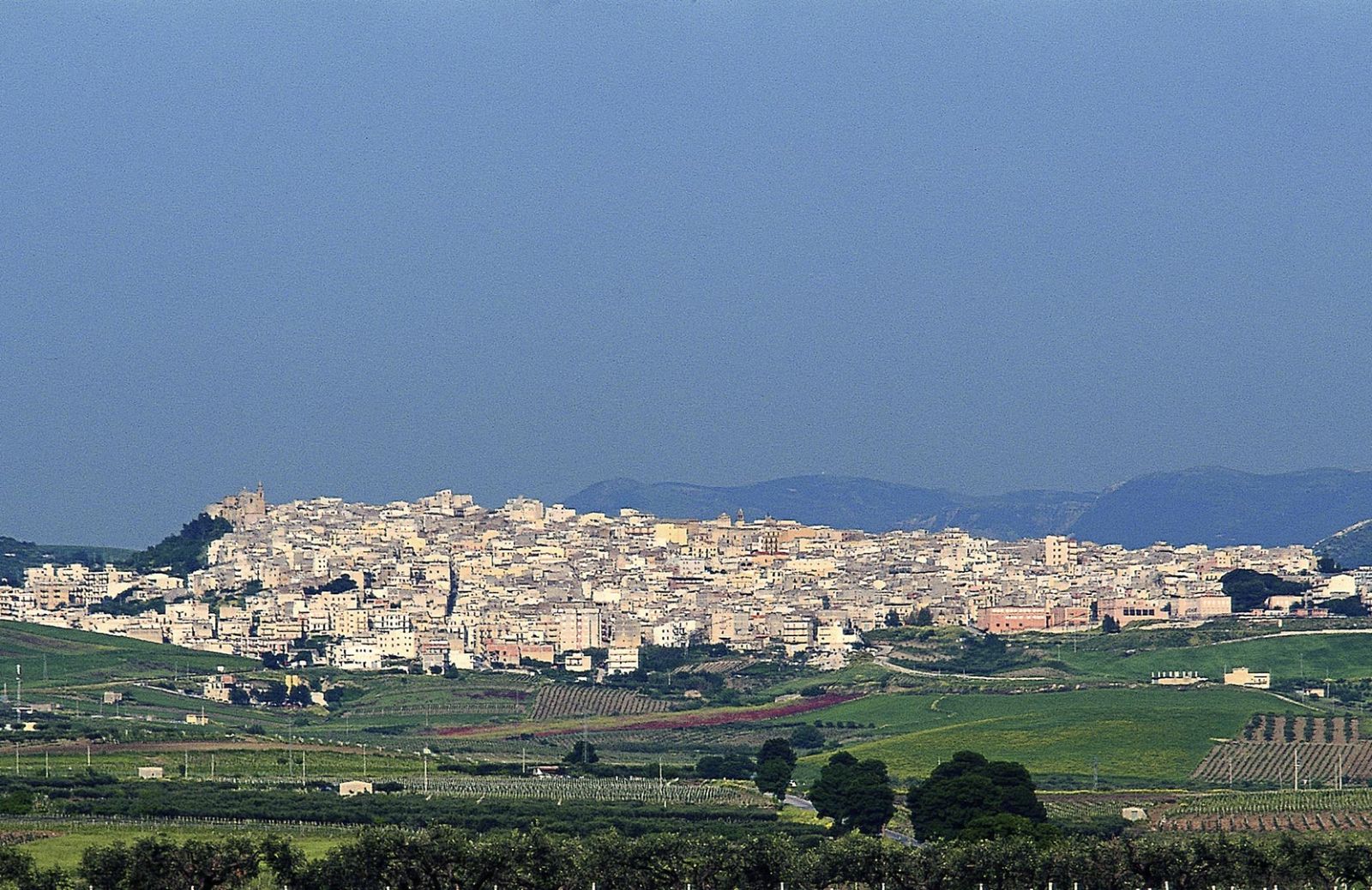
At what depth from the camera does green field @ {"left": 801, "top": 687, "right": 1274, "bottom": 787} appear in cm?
8719

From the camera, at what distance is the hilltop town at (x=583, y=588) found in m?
142

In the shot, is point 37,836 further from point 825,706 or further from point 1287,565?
point 1287,565

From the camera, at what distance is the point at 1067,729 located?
317 feet

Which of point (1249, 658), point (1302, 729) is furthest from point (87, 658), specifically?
point (1302, 729)

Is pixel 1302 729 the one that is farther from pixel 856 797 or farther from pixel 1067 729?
pixel 856 797

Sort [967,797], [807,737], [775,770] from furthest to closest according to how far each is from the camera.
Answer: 1. [807,737]
2. [775,770]
3. [967,797]

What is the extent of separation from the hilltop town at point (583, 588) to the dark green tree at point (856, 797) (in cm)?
6577

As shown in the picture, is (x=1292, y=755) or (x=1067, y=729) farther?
(x=1067, y=729)

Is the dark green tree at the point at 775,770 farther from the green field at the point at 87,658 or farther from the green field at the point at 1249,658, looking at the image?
the green field at the point at 87,658

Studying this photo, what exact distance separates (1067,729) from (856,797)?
3229cm

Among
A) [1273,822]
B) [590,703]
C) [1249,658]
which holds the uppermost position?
[1249,658]

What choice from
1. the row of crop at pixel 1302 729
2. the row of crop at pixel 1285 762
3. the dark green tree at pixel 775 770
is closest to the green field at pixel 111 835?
the dark green tree at pixel 775 770

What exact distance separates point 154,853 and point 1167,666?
79.9 m

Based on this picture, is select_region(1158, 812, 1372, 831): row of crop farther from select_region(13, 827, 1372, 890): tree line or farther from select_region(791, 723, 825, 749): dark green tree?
select_region(791, 723, 825, 749): dark green tree
